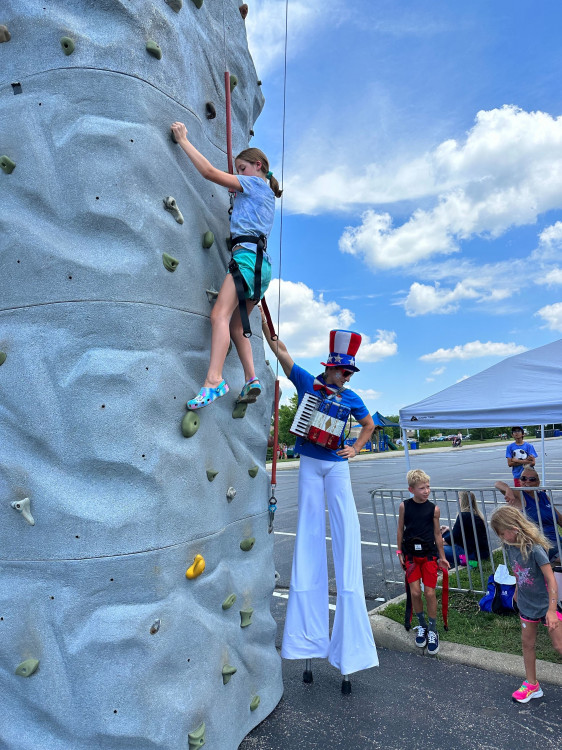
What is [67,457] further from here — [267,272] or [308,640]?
[308,640]

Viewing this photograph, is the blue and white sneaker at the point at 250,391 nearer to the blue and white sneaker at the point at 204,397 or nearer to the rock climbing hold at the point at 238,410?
the rock climbing hold at the point at 238,410

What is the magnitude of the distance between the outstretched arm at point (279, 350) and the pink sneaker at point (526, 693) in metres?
2.72

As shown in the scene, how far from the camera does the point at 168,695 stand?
2.60 m

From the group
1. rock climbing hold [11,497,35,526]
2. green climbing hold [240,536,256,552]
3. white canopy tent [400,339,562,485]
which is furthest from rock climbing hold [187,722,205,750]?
white canopy tent [400,339,562,485]

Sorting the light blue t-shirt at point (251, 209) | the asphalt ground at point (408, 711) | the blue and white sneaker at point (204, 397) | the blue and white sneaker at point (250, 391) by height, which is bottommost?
the asphalt ground at point (408, 711)

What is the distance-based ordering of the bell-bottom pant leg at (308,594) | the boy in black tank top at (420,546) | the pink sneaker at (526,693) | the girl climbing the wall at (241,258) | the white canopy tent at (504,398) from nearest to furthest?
the girl climbing the wall at (241,258), the pink sneaker at (526,693), the bell-bottom pant leg at (308,594), the boy in black tank top at (420,546), the white canopy tent at (504,398)

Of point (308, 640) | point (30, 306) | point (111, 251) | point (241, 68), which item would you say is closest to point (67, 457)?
point (30, 306)

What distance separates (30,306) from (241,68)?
7.77ft

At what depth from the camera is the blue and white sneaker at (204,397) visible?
2809mm

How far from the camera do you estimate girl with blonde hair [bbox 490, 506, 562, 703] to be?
3730 mm

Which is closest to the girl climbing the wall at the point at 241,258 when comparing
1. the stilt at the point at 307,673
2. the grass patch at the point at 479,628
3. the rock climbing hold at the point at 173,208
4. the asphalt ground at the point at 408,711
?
the rock climbing hold at the point at 173,208

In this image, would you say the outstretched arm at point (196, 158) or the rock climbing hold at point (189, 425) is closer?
the rock climbing hold at point (189, 425)

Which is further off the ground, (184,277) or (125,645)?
(184,277)

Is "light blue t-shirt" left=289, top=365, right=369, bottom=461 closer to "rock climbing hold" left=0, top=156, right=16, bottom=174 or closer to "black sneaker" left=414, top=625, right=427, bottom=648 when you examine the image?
"black sneaker" left=414, top=625, right=427, bottom=648
